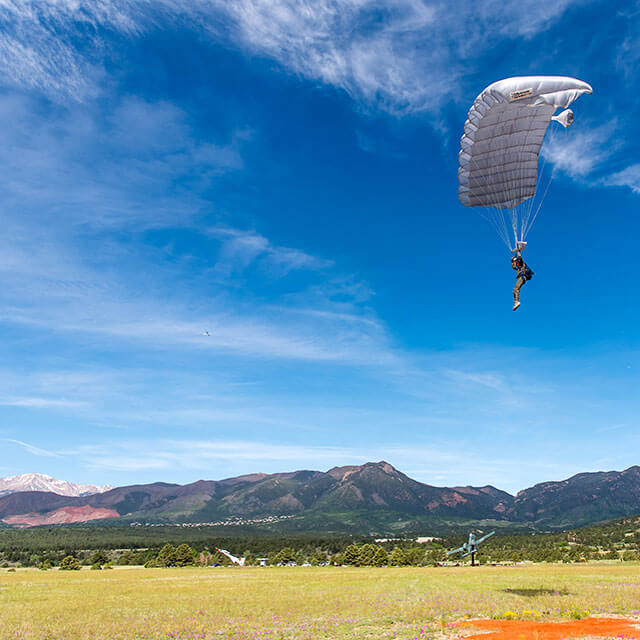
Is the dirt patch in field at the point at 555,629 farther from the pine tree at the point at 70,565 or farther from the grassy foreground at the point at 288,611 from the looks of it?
the pine tree at the point at 70,565

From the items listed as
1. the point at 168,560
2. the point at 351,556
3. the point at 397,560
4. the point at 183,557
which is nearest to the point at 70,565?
the point at 168,560

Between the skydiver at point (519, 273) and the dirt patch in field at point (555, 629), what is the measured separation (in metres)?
15.8

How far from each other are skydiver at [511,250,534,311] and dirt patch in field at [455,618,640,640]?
15.8 m

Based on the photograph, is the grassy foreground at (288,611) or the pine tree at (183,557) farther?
the pine tree at (183,557)

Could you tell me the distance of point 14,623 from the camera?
22.8 meters

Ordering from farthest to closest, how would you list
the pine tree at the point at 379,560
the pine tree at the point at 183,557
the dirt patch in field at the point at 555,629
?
the pine tree at the point at 183,557
the pine tree at the point at 379,560
the dirt patch in field at the point at 555,629

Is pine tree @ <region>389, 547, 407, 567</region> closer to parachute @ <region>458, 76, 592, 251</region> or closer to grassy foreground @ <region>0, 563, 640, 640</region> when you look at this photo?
grassy foreground @ <region>0, 563, 640, 640</region>

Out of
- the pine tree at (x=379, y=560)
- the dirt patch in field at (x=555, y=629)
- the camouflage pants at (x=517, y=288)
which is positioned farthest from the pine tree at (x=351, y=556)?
the camouflage pants at (x=517, y=288)

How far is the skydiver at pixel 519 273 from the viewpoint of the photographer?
94.9 ft

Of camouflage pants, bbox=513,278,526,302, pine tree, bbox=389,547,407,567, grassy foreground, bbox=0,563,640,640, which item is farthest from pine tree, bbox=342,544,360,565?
camouflage pants, bbox=513,278,526,302

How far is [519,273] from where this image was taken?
29391 mm

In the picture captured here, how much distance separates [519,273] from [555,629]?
18.6m

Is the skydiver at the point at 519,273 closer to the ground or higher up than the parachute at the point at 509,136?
closer to the ground

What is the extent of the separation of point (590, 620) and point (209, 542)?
140m
